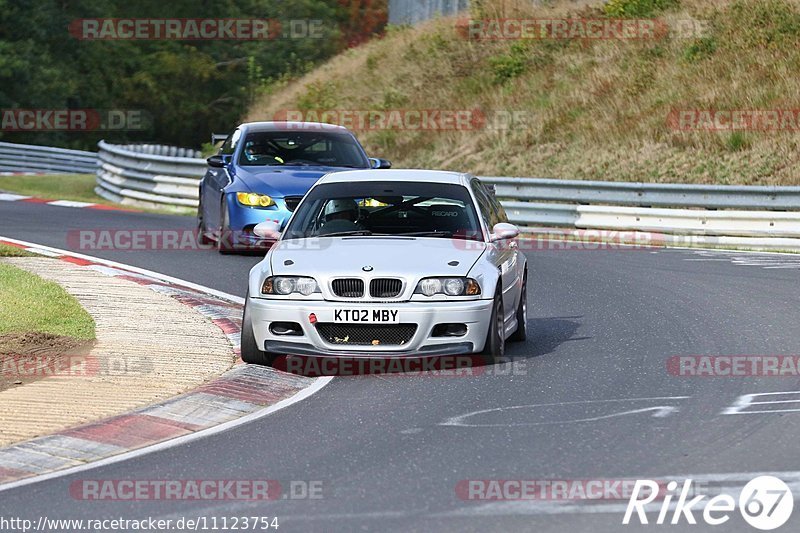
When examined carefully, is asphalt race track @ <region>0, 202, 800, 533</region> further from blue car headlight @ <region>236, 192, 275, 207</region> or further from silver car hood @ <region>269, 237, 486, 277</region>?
blue car headlight @ <region>236, 192, 275, 207</region>

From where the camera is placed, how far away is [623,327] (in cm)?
1317

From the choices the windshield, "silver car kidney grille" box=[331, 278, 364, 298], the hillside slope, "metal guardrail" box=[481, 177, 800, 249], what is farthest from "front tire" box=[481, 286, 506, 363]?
the hillside slope

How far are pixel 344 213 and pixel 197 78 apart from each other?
2095 inches

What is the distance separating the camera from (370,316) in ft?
34.5

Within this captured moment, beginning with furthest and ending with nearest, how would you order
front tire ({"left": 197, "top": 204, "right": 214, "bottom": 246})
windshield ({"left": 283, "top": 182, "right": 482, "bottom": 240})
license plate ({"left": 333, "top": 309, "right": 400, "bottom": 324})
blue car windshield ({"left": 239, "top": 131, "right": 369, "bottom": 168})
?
front tire ({"left": 197, "top": 204, "right": 214, "bottom": 246}), blue car windshield ({"left": 239, "top": 131, "right": 369, "bottom": 168}), windshield ({"left": 283, "top": 182, "right": 482, "bottom": 240}), license plate ({"left": 333, "top": 309, "right": 400, "bottom": 324})

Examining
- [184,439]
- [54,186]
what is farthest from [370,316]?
[54,186]

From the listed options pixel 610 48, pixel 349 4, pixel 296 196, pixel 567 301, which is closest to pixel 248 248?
pixel 296 196

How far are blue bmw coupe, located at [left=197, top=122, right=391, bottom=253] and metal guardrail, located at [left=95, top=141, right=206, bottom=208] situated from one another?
24.0 ft

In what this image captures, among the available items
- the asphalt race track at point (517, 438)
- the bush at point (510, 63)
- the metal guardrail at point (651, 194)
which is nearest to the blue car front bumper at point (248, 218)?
the asphalt race track at point (517, 438)

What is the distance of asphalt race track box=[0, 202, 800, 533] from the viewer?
22.3 ft

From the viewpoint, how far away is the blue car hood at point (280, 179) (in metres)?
17.9

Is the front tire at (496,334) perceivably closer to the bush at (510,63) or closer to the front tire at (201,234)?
the front tire at (201,234)

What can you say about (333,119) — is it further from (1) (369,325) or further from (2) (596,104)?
(1) (369,325)

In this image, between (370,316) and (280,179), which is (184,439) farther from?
(280,179)
